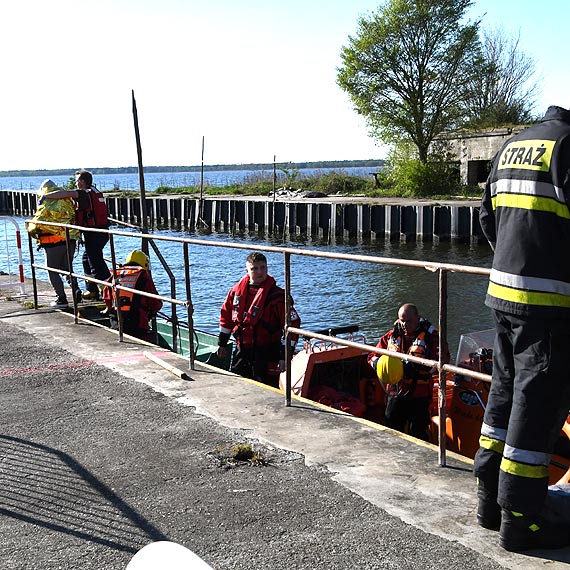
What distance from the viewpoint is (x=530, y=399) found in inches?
128

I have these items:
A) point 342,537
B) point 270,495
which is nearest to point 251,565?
point 342,537

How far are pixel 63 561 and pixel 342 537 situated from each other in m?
1.25

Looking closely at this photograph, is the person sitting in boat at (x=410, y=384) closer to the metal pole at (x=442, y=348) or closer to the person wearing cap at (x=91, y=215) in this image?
the metal pole at (x=442, y=348)

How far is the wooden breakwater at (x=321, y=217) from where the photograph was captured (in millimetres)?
34000

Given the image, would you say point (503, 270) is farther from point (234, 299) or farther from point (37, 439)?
point (234, 299)

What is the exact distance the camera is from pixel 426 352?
20.3ft

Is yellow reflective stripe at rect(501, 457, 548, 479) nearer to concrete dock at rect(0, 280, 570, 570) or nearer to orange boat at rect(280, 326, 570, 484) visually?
concrete dock at rect(0, 280, 570, 570)

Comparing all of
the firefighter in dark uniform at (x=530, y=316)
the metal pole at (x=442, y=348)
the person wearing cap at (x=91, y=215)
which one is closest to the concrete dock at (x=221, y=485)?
the metal pole at (x=442, y=348)

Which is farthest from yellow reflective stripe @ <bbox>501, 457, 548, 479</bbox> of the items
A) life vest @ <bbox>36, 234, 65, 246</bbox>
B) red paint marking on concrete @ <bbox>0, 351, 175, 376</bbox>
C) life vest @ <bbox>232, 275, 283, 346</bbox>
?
life vest @ <bbox>36, 234, 65, 246</bbox>

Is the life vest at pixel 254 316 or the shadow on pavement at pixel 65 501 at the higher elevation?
the life vest at pixel 254 316

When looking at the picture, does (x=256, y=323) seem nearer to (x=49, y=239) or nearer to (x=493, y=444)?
(x=493, y=444)

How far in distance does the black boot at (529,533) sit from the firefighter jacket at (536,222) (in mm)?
880

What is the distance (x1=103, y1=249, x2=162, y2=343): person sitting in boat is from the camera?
8.92 metres

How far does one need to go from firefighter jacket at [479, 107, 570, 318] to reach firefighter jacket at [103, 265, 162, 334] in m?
6.12
